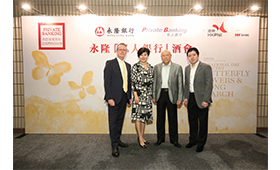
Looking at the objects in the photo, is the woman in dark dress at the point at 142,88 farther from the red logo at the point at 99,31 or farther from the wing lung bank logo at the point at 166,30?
the red logo at the point at 99,31

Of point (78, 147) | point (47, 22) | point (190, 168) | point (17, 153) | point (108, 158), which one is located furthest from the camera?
point (47, 22)

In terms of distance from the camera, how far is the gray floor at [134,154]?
229 cm

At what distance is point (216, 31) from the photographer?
3.43 metres

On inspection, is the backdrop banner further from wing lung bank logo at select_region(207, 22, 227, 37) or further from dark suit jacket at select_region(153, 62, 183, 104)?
dark suit jacket at select_region(153, 62, 183, 104)

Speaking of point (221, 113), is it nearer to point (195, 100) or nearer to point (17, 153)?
point (195, 100)

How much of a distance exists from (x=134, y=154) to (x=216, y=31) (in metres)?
3.15

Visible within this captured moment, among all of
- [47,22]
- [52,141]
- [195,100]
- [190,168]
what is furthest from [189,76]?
[47,22]

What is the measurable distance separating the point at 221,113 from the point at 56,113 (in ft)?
12.8

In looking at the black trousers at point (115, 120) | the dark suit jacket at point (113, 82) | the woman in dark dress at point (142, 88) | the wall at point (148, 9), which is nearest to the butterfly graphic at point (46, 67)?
the wall at point (148, 9)

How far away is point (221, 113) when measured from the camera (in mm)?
3566

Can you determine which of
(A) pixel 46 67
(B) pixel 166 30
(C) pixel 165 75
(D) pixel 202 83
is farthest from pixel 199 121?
(A) pixel 46 67

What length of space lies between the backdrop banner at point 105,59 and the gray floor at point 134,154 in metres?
0.43

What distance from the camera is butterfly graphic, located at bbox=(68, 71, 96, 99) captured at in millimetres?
3486

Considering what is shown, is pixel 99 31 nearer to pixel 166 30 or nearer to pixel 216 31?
pixel 166 30
